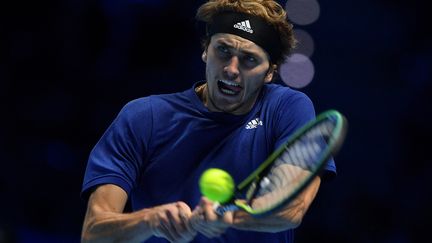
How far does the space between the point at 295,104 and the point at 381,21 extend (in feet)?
18.5

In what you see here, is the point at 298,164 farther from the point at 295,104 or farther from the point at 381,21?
the point at 381,21

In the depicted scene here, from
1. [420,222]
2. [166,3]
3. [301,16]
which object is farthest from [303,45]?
[420,222]

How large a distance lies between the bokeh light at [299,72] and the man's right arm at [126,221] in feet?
18.4

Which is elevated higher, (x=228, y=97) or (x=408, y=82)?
(x=228, y=97)

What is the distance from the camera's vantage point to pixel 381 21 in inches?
372

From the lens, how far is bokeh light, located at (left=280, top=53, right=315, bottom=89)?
9438mm

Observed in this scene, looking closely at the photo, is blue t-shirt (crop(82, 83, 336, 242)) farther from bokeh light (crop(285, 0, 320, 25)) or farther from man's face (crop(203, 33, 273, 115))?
bokeh light (crop(285, 0, 320, 25))

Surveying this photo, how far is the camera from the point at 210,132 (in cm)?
425

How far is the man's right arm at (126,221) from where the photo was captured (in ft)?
11.2

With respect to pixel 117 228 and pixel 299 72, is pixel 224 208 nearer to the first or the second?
pixel 117 228

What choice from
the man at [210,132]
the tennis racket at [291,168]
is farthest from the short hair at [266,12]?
the tennis racket at [291,168]

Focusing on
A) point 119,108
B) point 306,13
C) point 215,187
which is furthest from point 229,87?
point 306,13

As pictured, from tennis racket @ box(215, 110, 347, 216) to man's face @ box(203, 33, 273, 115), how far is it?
523 millimetres

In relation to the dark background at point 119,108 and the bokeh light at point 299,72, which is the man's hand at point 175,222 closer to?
the dark background at point 119,108
